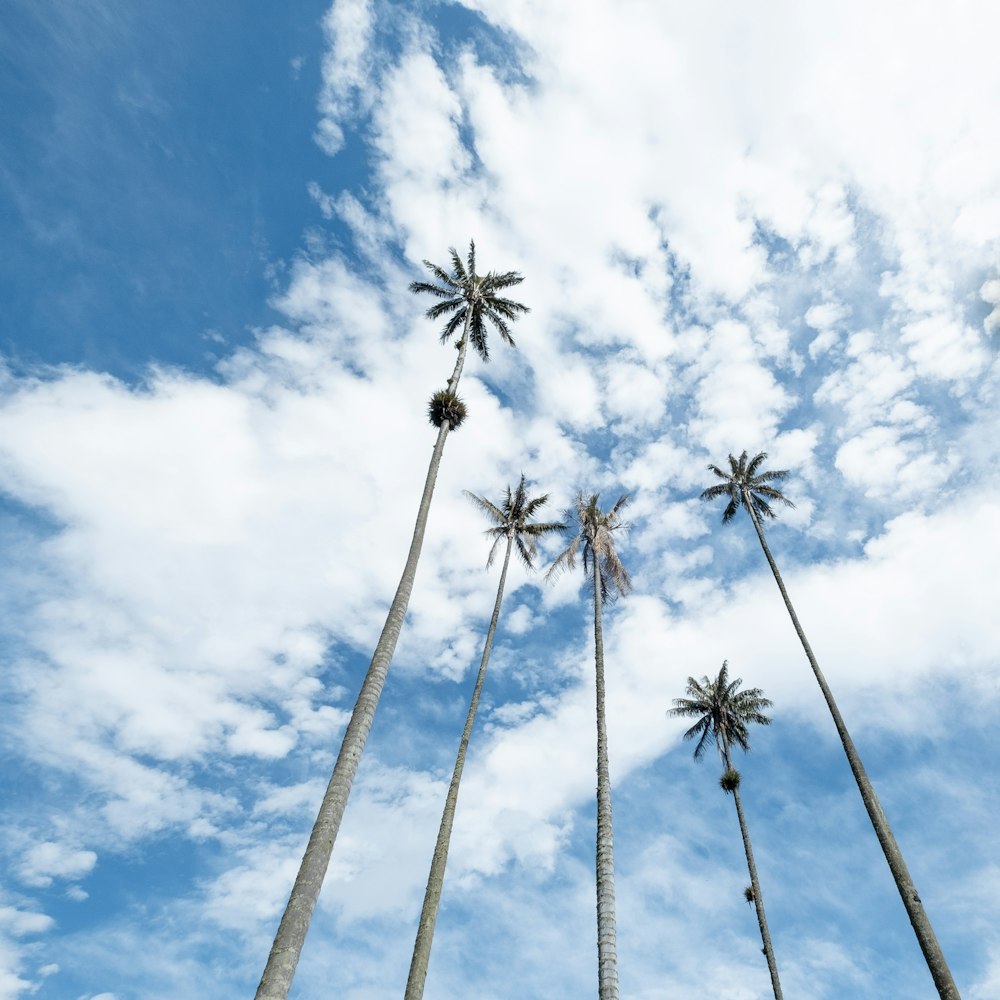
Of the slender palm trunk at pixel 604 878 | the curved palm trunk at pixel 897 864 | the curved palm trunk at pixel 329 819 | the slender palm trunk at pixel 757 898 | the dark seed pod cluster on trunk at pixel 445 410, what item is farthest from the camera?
the slender palm trunk at pixel 757 898

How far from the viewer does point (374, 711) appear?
1230cm

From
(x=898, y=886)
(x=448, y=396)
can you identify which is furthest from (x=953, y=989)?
(x=448, y=396)

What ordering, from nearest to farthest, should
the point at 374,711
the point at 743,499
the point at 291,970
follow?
1. the point at 291,970
2. the point at 374,711
3. the point at 743,499

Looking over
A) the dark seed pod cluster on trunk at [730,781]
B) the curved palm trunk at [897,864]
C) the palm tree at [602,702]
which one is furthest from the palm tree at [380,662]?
the dark seed pod cluster on trunk at [730,781]

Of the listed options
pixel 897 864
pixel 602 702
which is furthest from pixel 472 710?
pixel 897 864

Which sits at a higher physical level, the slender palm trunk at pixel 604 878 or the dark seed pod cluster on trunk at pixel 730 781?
the dark seed pod cluster on trunk at pixel 730 781

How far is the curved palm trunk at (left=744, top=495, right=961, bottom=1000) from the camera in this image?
17828 millimetres

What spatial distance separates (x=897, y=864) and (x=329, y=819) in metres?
20.0

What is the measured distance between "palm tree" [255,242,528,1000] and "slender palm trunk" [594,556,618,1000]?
10.2 meters

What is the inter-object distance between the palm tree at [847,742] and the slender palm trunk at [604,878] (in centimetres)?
986

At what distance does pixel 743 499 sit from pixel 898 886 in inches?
789

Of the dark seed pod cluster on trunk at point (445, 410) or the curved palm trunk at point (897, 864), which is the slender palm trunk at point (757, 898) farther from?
the dark seed pod cluster on trunk at point (445, 410)

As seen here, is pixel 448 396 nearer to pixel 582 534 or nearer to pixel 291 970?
pixel 582 534

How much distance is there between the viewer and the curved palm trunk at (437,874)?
18625 millimetres
